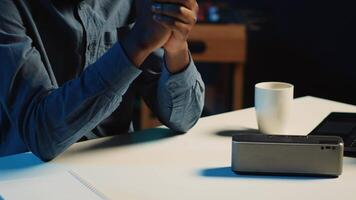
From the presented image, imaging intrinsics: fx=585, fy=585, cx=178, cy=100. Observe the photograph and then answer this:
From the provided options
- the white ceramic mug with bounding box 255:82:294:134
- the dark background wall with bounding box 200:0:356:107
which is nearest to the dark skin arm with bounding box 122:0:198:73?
the white ceramic mug with bounding box 255:82:294:134

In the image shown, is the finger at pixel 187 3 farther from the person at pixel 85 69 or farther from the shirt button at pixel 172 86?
the shirt button at pixel 172 86

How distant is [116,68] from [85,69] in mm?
89

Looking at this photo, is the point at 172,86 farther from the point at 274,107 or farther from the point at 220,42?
the point at 220,42

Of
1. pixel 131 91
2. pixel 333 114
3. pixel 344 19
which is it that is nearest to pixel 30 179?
pixel 131 91

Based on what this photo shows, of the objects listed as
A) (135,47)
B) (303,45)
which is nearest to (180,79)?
(135,47)

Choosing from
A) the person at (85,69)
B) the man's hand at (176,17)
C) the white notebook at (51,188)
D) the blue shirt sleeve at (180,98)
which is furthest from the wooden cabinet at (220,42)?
the white notebook at (51,188)

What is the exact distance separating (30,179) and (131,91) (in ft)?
1.43

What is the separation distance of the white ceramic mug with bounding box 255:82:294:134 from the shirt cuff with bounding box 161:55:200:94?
0.13 metres

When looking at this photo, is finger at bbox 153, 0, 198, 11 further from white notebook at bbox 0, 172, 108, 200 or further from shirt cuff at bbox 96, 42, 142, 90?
white notebook at bbox 0, 172, 108, 200

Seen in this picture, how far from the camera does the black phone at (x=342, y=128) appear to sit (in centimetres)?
107

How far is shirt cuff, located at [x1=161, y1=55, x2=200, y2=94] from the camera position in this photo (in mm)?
1110

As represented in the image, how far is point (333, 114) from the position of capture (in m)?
1.28

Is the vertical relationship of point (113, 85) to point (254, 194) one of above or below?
above

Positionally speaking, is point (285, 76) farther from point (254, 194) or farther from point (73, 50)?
point (254, 194)
